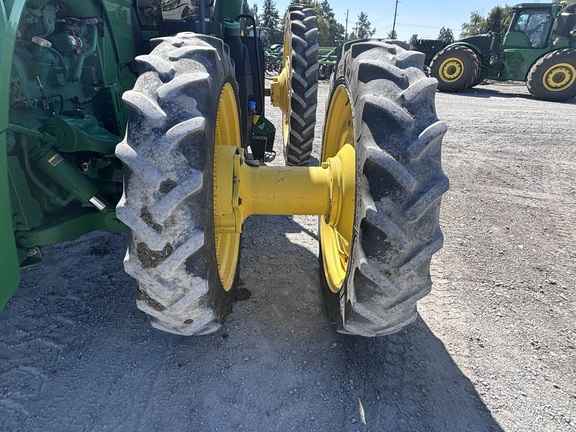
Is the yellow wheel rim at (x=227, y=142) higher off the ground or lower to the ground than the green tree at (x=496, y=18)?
lower

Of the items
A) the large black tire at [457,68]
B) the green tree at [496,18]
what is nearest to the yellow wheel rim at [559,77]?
the large black tire at [457,68]

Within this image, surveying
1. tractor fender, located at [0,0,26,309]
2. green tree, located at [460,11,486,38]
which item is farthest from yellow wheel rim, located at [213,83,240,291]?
green tree, located at [460,11,486,38]

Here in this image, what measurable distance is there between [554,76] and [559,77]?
16 centimetres

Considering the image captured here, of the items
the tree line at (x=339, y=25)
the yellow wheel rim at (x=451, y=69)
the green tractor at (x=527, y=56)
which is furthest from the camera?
the tree line at (x=339, y=25)

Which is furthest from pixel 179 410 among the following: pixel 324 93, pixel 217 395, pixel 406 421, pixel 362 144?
pixel 324 93

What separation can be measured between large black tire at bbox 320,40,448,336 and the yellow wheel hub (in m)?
0.40

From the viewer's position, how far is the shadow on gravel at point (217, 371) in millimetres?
2178

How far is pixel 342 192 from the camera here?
7.93 ft

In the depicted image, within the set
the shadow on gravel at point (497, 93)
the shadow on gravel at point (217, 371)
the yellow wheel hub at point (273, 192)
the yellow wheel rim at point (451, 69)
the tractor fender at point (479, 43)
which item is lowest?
the shadow on gravel at point (217, 371)

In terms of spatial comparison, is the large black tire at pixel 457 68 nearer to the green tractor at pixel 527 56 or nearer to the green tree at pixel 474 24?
the green tractor at pixel 527 56

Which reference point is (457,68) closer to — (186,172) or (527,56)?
(527,56)

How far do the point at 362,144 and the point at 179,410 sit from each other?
168 centimetres

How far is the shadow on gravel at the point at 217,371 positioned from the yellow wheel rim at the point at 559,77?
541 inches

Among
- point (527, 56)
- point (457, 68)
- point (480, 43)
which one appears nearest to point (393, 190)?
point (457, 68)
